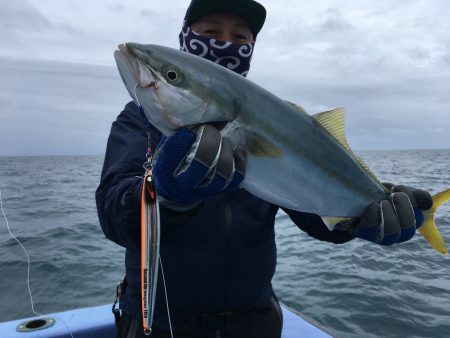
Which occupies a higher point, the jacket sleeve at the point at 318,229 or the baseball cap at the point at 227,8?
the baseball cap at the point at 227,8

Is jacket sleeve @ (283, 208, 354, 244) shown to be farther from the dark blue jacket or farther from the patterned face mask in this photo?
the patterned face mask

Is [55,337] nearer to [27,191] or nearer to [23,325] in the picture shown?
[23,325]

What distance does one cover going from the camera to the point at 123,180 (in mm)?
2193

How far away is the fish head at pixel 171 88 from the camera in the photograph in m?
1.97

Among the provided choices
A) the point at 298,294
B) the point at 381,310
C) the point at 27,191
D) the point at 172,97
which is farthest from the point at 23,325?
the point at 27,191

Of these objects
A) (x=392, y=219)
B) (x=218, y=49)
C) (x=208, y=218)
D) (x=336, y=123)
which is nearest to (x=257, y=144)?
(x=208, y=218)

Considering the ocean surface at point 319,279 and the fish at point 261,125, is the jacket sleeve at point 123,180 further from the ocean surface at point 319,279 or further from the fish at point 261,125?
the ocean surface at point 319,279

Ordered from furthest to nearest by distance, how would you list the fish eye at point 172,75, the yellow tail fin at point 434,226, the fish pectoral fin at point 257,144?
the yellow tail fin at point 434,226 → the fish pectoral fin at point 257,144 → the fish eye at point 172,75

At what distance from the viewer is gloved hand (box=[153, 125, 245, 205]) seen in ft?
6.23

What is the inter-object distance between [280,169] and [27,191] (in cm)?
2565

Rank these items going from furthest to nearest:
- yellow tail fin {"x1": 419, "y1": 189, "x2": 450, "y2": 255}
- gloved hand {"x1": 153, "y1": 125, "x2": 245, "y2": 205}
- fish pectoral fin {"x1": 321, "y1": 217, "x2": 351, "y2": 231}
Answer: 1. yellow tail fin {"x1": 419, "y1": 189, "x2": 450, "y2": 255}
2. fish pectoral fin {"x1": 321, "y1": 217, "x2": 351, "y2": 231}
3. gloved hand {"x1": 153, "y1": 125, "x2": 245, "y2": 205}

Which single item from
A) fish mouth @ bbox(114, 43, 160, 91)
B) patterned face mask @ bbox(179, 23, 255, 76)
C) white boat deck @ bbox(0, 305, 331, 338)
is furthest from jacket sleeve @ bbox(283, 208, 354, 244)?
white boat deck @ bbox(0, 305, 331, 338)

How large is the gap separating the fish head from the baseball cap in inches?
34.0

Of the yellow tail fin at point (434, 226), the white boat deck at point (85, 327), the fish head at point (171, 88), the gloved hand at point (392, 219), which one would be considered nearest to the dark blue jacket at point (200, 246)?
the fish head at point (171, 88)
